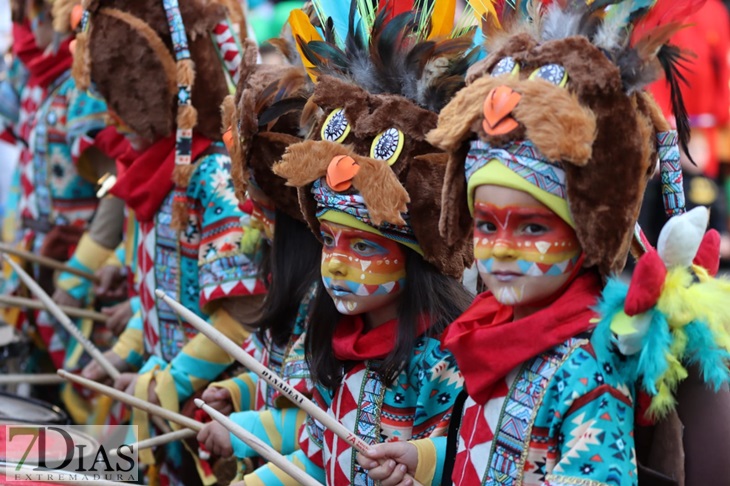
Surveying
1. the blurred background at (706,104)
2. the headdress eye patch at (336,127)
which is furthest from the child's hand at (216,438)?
the blurred background at (706,104)

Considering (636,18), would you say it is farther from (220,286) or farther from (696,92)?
(696,92)

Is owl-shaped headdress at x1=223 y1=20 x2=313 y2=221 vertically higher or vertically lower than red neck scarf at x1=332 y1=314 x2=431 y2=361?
higher

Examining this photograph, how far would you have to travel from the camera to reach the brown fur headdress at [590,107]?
217cm

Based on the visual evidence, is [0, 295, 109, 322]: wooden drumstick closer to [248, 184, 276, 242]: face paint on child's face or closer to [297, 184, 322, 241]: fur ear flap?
[248, 184, 276, 242]: face paint on child's face

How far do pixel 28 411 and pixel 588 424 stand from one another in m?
2.32

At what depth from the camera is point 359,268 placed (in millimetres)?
2762

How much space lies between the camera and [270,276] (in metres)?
3.48

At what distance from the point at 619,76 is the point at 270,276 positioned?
158cm

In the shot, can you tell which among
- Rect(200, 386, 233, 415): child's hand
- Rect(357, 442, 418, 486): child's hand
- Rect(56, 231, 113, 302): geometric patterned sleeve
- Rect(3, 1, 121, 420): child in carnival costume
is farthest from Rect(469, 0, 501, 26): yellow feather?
Rect(56, 231, 113, 302): geometric patterned sleeve

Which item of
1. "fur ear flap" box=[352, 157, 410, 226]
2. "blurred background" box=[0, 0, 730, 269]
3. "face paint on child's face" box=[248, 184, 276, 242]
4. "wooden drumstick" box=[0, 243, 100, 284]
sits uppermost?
"fur ear flap" box=[352, 157, 410, 226]

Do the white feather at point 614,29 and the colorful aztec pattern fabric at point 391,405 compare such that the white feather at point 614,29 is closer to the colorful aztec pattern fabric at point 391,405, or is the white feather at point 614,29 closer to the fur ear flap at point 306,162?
the fur ear flap at point 306,162

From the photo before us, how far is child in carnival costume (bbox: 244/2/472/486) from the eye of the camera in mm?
2697

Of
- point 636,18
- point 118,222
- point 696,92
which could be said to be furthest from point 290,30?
point 696,92

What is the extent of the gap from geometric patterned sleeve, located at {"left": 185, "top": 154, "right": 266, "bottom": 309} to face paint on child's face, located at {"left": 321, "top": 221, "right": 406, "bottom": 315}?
93 centimetres
